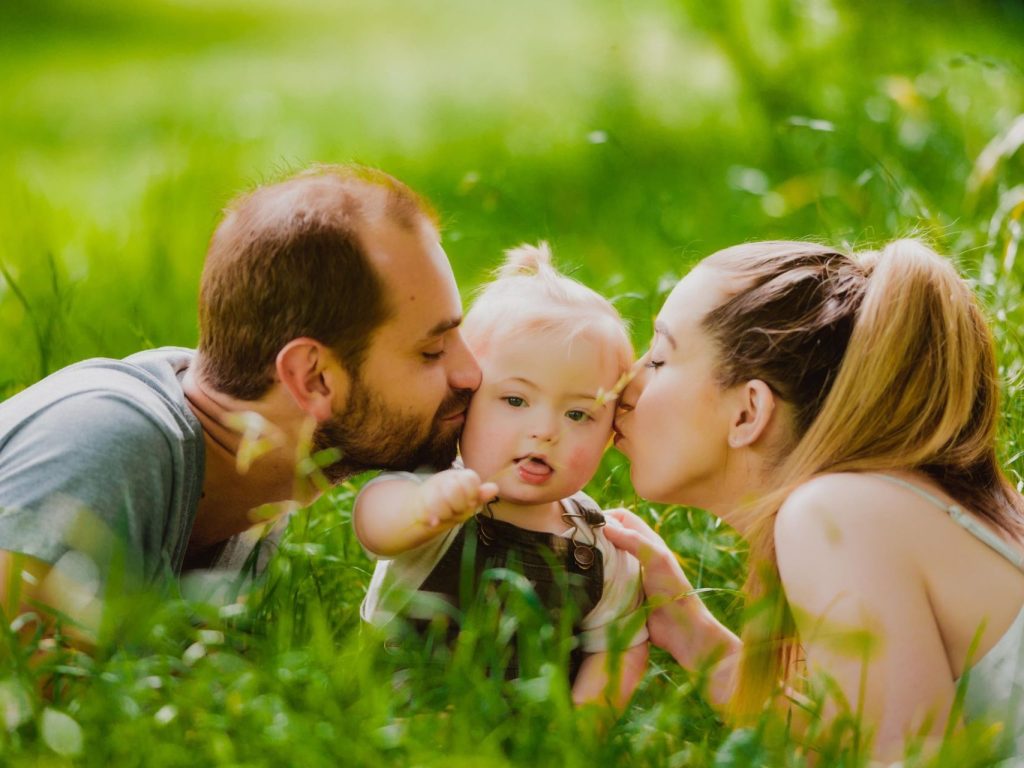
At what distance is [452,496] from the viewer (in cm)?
249

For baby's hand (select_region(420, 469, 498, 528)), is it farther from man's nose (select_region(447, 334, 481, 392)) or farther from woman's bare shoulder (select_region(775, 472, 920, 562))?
woman's bare shoulder (select_region(775, 472, 920, 562))

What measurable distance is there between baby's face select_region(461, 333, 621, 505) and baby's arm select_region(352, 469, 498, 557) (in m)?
0.20

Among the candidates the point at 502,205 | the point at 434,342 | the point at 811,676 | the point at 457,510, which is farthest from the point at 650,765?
the point at 502,205

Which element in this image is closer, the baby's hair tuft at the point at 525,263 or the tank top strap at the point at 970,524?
the tank top strap at the point at 970,524

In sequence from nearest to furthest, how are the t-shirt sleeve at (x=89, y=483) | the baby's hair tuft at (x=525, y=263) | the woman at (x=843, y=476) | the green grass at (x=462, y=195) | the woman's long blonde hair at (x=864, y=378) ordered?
the green grass at (x=462, y=195), the woman at (x=843, y=476), the t-shirt sleeve at (x=89, y=483), the woman's long blonde hair at (x=864, y=378), the baby's hair tuft at (x=525, y=263)

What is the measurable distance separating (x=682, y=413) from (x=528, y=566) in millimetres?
449

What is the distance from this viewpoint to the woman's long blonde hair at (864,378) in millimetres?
2670

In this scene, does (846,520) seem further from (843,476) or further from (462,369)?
(462,369)

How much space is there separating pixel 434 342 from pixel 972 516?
112 centimetres

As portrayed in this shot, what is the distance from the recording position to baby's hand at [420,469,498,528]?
2490 mm

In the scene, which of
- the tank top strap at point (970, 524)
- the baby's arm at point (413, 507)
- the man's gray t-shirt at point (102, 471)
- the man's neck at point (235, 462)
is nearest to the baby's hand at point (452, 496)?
the baby's arm at point (413, 507)

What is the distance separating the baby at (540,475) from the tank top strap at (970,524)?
0.62 meters

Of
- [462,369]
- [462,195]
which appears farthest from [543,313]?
[462,195]

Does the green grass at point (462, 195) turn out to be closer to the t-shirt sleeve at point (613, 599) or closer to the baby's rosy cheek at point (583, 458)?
the t-shirt sleeve at point (613, 599)
